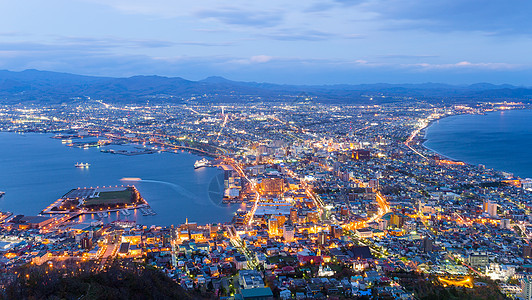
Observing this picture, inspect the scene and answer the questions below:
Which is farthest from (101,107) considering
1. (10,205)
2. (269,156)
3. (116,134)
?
(10,205)

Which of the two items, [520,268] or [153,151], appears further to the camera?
[153,151]

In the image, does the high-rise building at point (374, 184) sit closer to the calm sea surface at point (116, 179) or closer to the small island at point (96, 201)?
the calm sea surface at point (116, 179)

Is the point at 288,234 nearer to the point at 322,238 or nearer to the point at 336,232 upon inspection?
the point at 322,238

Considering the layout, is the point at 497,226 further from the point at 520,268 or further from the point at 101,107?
the point at 101,107

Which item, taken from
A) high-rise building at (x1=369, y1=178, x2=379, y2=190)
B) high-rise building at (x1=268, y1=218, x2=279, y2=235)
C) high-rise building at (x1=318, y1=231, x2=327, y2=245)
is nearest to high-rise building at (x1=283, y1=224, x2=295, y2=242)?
high-rise building at (x1=268, y1=218, x2=279, y2=235)

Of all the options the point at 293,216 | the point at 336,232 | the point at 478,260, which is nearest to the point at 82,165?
the point at 293,216

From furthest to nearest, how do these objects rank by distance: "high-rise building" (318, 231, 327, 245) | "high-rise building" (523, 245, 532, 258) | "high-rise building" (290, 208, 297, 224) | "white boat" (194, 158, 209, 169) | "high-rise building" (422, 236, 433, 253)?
1. "white boat" (194, 158, 209, 169)
2. "high-rise building" (290, 208, 297, 224)
3. "high-rise building" (318, 231, 327, 245)
4. "high-rise building" (422, 236, 433, 253)
5. "high-rise building" (523, 245, 532, 258)

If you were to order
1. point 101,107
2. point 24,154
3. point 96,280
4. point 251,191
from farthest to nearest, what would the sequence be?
point 101,107 → point 24,154 → point 251,191 → point 96,280

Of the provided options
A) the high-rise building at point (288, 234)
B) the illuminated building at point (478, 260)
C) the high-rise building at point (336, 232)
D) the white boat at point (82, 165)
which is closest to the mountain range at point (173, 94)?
the white boat at point (82, 165)

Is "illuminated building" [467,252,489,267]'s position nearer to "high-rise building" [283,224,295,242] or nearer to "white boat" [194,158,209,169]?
"high-rise building" [283,224,295,242]
